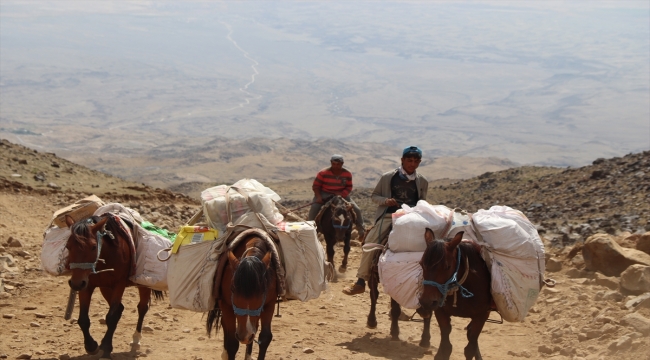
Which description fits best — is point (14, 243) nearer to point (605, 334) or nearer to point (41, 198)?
point (41, 198)

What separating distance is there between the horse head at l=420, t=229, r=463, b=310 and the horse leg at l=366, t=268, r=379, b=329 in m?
2.38

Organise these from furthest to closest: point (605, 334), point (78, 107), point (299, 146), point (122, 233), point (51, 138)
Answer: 1. point (78, 107)
2. point (51, 138)
3. point (299, 146)
4. point (605, 334)
5. point (122, 233)

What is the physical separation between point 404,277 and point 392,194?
7.14ft

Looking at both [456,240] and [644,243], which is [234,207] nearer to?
[456,240]

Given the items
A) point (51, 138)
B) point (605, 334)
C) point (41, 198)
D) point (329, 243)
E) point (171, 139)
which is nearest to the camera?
point (605, 334)

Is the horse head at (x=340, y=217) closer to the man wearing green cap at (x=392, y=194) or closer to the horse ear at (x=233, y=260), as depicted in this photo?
the man wearing green cap at (x=392, y=194)

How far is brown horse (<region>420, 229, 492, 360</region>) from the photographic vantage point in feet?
23.4

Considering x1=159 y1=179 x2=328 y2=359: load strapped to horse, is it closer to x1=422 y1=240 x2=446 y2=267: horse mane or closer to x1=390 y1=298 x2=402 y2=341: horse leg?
x1=422 y1=240 x2=446 y2=267: horse mane

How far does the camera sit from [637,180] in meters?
19.4

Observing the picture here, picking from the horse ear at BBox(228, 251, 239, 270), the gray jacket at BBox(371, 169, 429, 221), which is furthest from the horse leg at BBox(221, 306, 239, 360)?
the gray jacket at BBox(371, 169, 429, 221)

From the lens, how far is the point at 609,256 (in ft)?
37.8

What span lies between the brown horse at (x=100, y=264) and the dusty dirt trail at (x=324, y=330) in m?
0.49

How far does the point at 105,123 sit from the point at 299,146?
234 feet

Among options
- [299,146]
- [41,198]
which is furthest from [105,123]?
[41,198]
